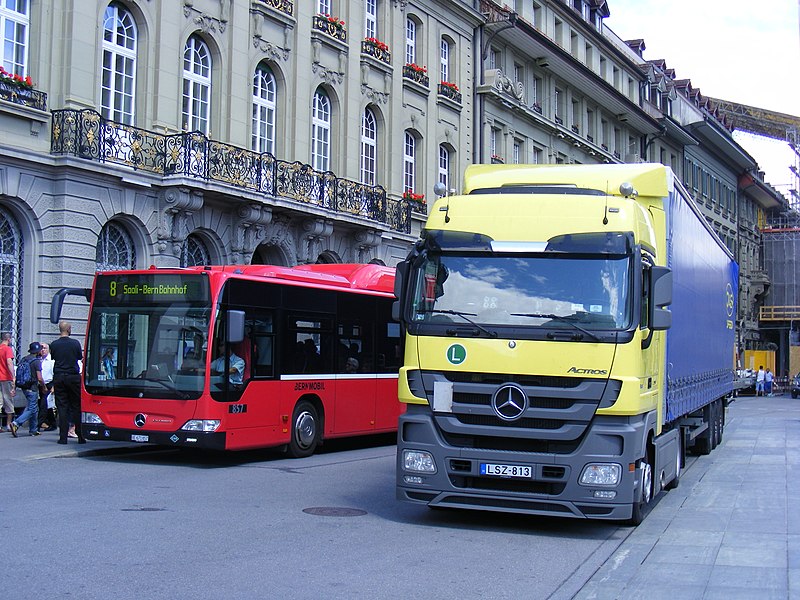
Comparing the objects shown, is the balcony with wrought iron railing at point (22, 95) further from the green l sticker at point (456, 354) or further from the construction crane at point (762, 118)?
the construction crane at point (762, 118)

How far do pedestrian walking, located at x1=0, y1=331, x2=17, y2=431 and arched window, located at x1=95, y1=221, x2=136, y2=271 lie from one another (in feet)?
14.0

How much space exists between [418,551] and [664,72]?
59193mm

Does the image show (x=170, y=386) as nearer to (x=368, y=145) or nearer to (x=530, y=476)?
(x=530, y=476)

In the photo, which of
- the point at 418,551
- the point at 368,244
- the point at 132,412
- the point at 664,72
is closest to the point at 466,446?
the point at 418,551

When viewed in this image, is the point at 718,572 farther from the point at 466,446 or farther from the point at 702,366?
the point at 702,366

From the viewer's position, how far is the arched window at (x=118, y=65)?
22609 millimetres

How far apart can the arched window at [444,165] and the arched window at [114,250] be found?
50.6ft

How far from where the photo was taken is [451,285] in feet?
33.2

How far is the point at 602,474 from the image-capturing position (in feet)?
31.3

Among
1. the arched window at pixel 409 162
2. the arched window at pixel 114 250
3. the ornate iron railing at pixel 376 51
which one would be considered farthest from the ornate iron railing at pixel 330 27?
the arched window at pixel 114 250

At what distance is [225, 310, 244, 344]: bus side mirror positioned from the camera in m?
14.2

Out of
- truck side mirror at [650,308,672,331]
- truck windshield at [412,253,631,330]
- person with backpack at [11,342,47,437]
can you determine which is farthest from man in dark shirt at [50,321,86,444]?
truck side mirror at [650,308,672,331]

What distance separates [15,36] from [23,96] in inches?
50.7

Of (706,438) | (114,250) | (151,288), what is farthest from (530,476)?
(114,250)
